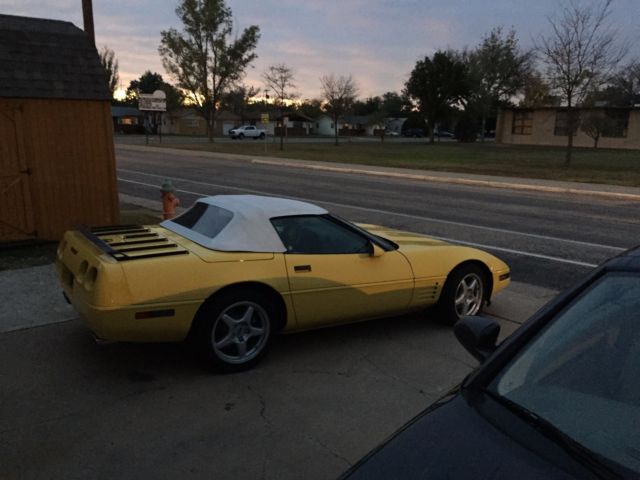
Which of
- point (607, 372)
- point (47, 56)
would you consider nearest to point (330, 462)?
point (607, 372)

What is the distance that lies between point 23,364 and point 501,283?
13.7ft

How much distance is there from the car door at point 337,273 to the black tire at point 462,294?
0.44 m

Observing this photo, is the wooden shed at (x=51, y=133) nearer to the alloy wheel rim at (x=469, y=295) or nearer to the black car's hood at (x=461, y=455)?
the alloy wheel rim at (x=469, y=295)

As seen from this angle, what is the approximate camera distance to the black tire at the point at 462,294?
513cm

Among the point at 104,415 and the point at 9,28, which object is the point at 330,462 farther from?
the point at 9,28

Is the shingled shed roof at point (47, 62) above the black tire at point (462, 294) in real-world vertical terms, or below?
above

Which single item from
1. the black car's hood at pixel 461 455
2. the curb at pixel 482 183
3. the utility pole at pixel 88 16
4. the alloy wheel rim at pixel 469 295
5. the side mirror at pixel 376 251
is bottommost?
the curb at pixel 482 183

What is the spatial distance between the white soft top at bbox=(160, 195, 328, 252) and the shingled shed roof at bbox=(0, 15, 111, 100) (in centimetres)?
443

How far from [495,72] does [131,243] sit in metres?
61.3

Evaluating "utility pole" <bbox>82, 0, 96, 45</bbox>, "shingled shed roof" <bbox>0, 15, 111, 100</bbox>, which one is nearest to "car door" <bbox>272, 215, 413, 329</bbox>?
"shingled shed roof" <bbox>0, 15, 111, 100</bbox>

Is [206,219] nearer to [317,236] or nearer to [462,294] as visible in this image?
[317,236]

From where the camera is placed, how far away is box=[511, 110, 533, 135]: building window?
2329 inches

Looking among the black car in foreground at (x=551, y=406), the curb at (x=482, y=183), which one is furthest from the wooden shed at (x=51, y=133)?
the curb at (x=482, y=183)

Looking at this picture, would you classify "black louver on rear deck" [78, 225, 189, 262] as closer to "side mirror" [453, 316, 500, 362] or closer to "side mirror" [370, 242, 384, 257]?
"side mirror" [370, 242, 384, 257]
